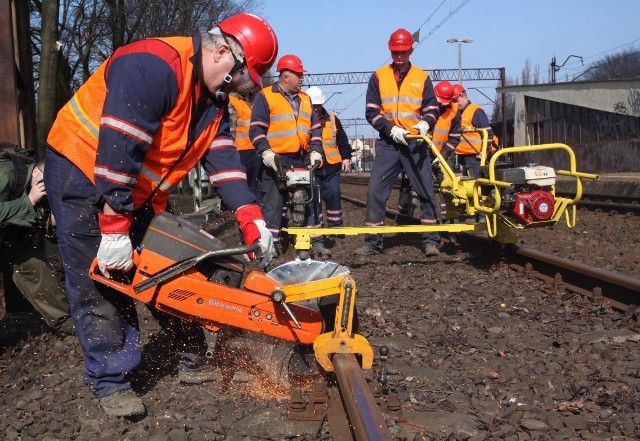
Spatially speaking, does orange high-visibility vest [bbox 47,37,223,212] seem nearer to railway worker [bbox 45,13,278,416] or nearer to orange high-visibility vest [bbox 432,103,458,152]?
railway worker [bbox 45,13,278,416]

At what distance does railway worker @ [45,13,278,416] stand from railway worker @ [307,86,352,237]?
5.53 m

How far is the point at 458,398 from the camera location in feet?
11.6

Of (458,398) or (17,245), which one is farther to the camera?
(17,245)

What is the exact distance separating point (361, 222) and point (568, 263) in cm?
657

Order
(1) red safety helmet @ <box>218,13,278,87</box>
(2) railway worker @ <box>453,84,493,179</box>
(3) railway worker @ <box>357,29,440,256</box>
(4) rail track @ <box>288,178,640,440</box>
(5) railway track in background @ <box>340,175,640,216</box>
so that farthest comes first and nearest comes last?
(5) railway track in background @ <box>340,175,640,216</box>
(2) railway worker @ <box>453,84,493,179</box>
(3) railway worker @ <box>357,29,440,256</box>
(1) red safety helmet @ <box>218,13,278,87</box>
(4) rail track @ <box>288,178,640,440</box>

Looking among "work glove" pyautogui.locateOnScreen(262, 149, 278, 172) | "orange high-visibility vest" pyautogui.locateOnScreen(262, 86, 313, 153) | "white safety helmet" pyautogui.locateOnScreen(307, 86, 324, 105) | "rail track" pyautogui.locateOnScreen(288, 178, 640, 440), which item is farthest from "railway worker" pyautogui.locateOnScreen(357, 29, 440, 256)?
"white safety helmet" pyautogui.locateOnScreen(307, 86, 324, 105)

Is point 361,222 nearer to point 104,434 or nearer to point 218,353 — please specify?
point 218,353

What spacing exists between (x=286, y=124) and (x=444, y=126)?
2.69 m

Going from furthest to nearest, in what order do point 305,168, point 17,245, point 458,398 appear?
1. point 305,168
2. point 17,245
3. point 458,398

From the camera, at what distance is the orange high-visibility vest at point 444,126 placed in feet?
32.9

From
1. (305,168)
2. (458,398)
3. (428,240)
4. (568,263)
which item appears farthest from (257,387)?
(305,168)

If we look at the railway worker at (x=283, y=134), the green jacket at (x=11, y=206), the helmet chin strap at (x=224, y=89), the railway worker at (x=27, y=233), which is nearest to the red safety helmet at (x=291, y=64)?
the railway worker at (x=283, y=134)

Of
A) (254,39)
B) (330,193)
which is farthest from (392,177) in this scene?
(254,39)

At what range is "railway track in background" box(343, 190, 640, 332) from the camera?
5.12 meters
